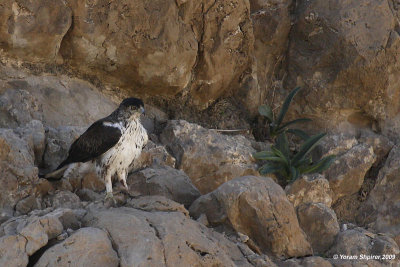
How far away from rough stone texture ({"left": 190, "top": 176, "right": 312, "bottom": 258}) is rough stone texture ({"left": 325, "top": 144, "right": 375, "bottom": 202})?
3574 millimetres

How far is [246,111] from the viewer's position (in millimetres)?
9203

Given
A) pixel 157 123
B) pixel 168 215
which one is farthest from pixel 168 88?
pixel 168 215

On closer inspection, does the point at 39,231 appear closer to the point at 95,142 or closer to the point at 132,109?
the point at 95,142

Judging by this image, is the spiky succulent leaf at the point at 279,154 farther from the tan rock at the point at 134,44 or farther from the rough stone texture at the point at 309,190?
the tan rock at the point at 134,44

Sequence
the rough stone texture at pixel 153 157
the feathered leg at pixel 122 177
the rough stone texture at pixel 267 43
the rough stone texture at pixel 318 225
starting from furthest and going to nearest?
the rough stone texture at pixel 267 43 → the rough stone texture at pixel 153 157 → the rough stone texture at pixel 318 225 → the feathered leg at pixel 122 177

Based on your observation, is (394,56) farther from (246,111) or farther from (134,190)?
(134,190)

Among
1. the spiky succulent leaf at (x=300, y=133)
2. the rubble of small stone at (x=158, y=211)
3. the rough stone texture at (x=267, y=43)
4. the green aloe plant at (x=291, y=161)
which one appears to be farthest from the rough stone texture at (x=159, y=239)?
the rough stone texture at (x=267, y=43)

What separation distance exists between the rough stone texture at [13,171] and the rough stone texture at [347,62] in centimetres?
537

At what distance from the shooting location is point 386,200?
912cm

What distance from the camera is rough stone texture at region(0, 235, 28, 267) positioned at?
408cm

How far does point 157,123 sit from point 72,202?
299 cm

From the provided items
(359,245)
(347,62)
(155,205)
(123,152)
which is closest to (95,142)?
(123,152)

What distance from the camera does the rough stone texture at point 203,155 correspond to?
786 cm

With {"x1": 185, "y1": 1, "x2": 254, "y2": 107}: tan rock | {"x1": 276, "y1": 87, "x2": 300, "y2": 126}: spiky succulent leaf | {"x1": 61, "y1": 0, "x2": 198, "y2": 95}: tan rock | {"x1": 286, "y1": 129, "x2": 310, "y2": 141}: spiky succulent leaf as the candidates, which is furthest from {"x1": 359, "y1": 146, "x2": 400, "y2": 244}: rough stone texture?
{"x1": 61, "y1": 0, "x2": 198, "y2": 95}: tan rock
